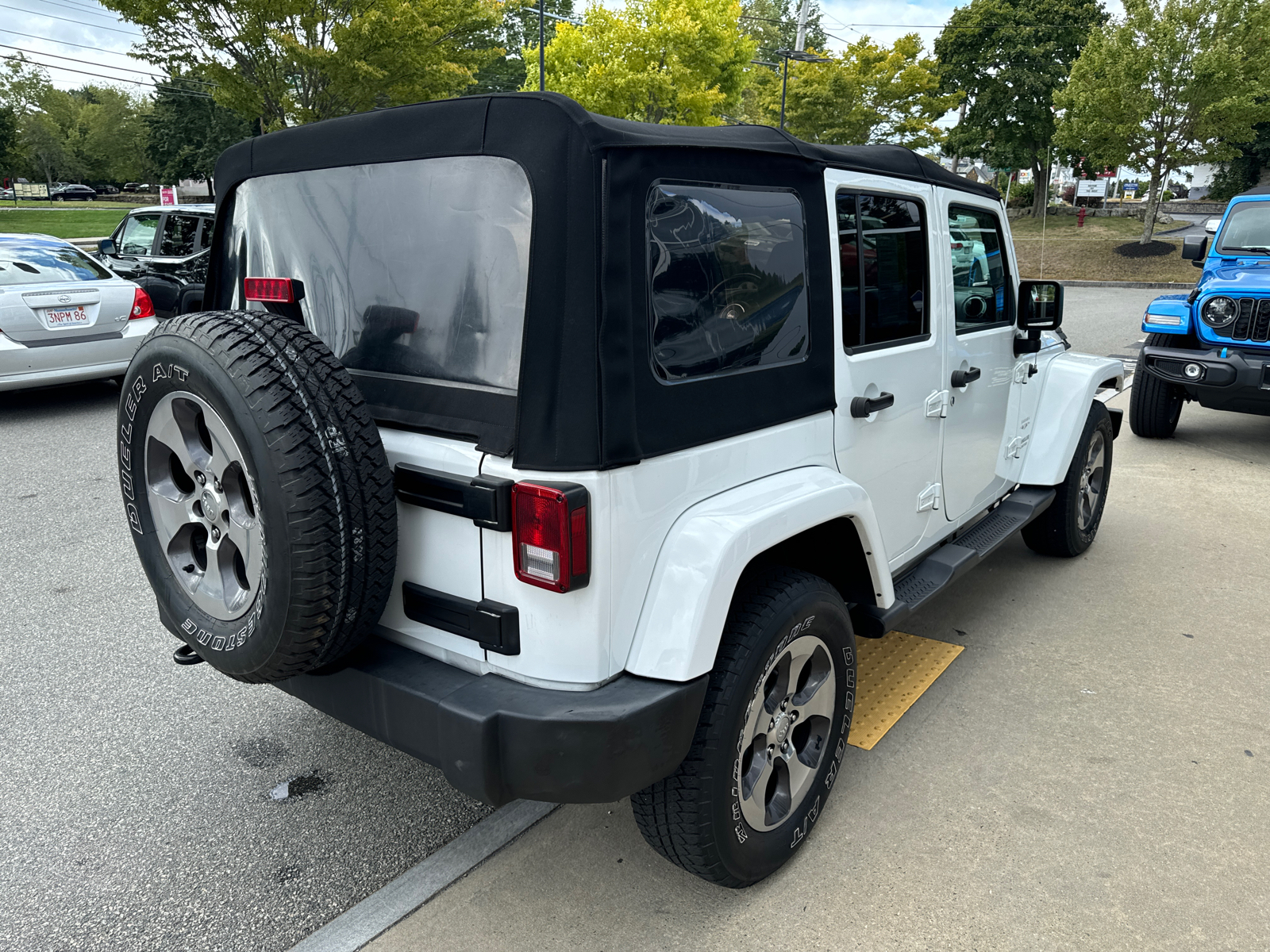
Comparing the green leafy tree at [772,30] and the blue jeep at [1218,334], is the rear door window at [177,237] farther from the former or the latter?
the green leafy tree at [772,30]

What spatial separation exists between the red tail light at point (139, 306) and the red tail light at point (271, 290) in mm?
6799

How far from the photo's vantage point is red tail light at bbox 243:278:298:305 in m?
2.40

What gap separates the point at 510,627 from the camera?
2027mm

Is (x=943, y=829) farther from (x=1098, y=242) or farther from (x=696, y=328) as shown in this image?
(x=1098, y=242)

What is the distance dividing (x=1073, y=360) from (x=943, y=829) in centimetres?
282

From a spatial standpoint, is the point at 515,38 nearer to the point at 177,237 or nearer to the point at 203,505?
the point at 177,237

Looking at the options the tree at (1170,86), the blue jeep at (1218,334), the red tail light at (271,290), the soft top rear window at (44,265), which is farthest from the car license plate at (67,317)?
the tree at (1170,86)

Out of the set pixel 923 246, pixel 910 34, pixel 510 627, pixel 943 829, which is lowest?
pixel 943 829

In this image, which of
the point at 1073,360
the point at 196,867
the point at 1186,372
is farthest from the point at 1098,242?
the point at 196,867

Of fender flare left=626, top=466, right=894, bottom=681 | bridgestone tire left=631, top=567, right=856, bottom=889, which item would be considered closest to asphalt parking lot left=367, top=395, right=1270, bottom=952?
bridgestone tire left=631, top=567, right=856, bottom=889

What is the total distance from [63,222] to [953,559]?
47597 mm

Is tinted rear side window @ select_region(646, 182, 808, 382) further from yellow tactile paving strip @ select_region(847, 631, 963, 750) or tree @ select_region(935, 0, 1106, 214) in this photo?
tree @ select_region(935, 0, 1106, 214)

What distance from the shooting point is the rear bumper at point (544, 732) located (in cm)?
192

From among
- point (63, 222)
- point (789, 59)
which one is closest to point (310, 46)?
point (789, 59)
